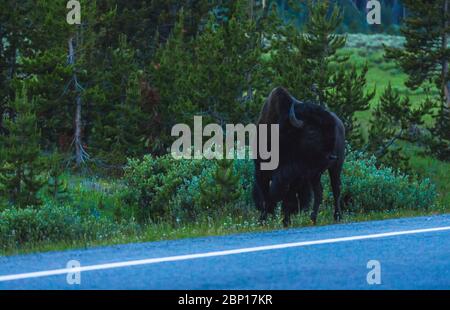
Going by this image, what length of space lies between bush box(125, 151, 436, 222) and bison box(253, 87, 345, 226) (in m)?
2.25

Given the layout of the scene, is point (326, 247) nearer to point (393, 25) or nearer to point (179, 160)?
point (179, 160)

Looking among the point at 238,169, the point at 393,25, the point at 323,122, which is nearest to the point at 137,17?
the point at 238,169

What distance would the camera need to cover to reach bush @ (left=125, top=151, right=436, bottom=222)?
14.4m

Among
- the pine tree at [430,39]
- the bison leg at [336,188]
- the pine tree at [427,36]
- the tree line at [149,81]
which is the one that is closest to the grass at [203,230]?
the bison leg at [336,188]

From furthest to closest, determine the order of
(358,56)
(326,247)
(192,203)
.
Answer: (358,56), (192,203), (326,247)

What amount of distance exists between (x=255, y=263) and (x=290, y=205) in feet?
14.6

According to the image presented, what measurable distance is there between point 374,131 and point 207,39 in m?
6.59

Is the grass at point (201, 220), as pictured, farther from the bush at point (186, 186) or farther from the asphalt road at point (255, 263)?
the asphalt road at point (255, 263)

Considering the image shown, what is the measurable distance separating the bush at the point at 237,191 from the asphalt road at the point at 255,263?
207 inches

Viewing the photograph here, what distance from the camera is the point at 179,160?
18469 millimetres

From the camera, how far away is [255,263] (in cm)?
691

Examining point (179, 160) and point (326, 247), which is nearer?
point (326, 247)

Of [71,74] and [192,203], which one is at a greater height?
[71,74]

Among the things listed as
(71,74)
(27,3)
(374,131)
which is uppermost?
(27,3)
